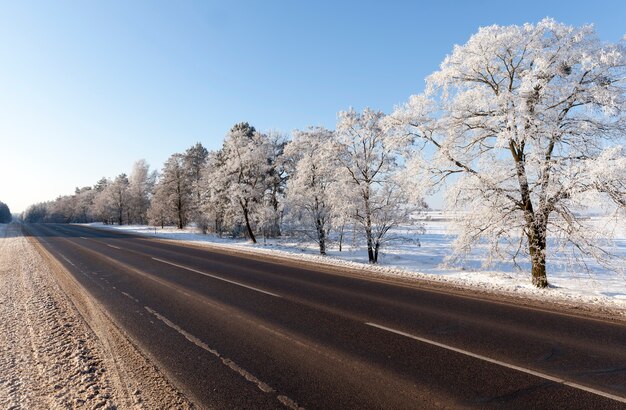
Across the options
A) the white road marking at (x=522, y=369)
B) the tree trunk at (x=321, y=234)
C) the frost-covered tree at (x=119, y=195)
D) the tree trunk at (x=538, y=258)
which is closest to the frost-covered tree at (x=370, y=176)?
the tree trunk at (x=321, y=234)

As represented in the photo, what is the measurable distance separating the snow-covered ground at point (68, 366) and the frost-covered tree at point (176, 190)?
142 ft

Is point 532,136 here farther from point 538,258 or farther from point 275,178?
point 275,178

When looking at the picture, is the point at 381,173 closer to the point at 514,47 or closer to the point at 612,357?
the point at 514,47

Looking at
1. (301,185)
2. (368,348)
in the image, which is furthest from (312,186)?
(368,348)

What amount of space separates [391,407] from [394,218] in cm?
1882

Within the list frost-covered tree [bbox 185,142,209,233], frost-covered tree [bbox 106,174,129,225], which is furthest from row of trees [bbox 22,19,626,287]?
frost-covered tree [bbox 106,174,129,225]

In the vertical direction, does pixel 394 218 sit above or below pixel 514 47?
below

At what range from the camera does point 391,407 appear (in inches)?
149

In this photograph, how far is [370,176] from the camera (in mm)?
22766

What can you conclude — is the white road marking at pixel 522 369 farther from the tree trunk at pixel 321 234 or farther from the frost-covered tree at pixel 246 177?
the frost-covered tree at pixel 246 177

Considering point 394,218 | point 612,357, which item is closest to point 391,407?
point 612,357

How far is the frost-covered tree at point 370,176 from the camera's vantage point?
22062mm

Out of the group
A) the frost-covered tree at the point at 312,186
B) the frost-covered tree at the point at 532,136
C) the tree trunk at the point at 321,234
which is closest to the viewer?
the frost-covered tree at the point at 532,136

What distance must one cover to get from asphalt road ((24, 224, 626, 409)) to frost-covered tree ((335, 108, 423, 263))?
40.7ft
